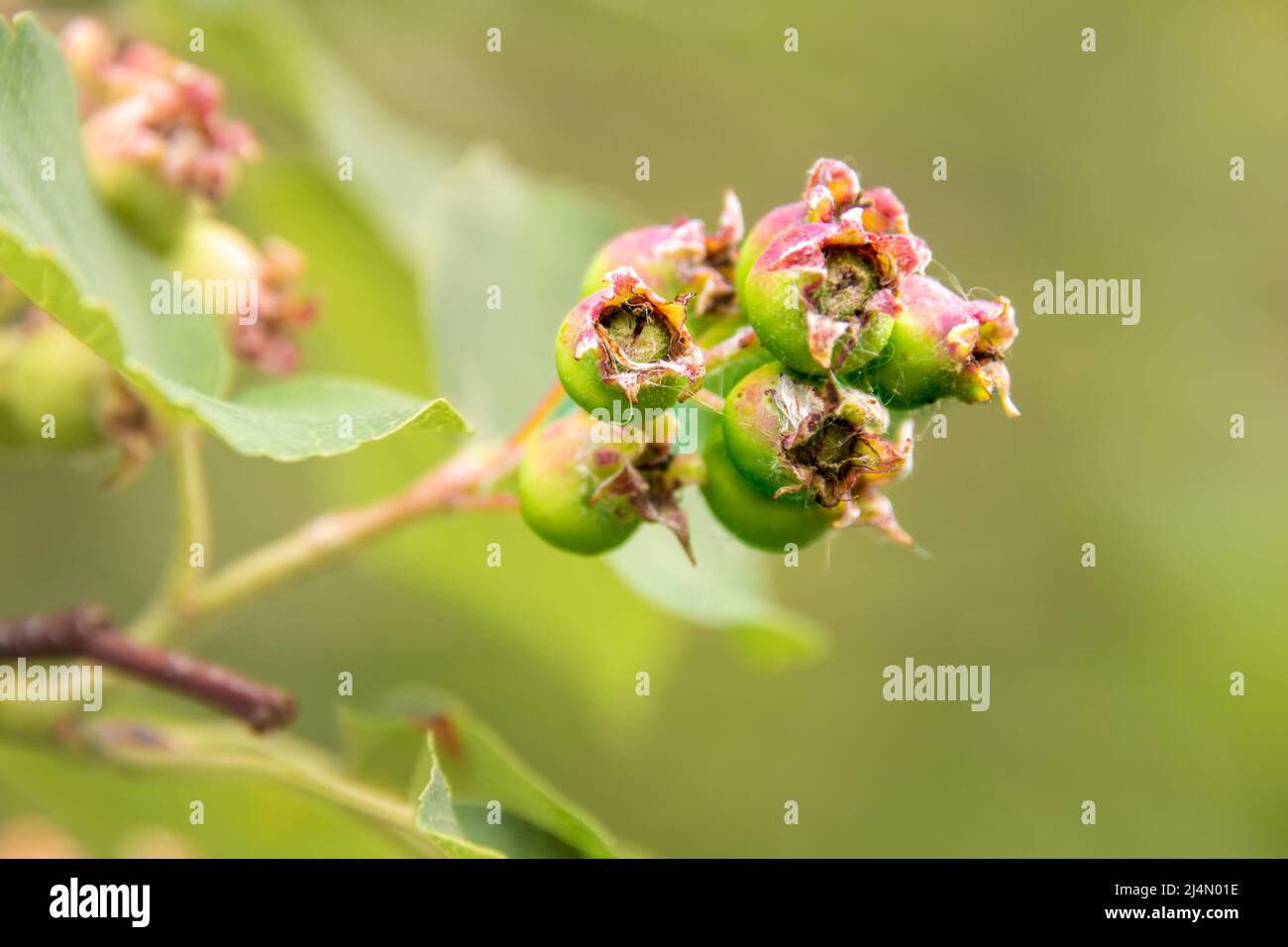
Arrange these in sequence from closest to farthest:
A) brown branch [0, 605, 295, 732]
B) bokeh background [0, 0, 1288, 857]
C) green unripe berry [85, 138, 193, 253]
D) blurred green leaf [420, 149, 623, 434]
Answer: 1. brown branch [0, 605, 295, 732]
2. green unripe berry [85, 138, 193, 253]
3. blurred green leaf [420, 149, 623, 434]
4. bokeh background [0, 0, 1288, 857]

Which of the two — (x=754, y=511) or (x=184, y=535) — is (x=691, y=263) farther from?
(x=184, y=535)

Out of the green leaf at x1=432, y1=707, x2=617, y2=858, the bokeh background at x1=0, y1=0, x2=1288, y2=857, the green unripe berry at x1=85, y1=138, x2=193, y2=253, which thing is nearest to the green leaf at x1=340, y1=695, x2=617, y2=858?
the green leaf at x1=432, y1=707, x2=617, y2=858

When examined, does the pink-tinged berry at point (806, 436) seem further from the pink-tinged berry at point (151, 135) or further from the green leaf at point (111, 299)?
the pink-tinged berry at point (151, 135)

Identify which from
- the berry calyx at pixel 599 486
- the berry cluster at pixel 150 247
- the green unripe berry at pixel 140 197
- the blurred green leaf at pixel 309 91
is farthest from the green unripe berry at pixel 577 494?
the blurred green leaf at pixel 309 91

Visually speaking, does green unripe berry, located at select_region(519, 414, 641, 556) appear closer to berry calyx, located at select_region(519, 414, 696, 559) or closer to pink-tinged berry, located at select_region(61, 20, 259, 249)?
berry calyx, located at select_region(519, 414, 696, 559)

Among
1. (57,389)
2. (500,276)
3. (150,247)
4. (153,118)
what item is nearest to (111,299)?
(57,389)

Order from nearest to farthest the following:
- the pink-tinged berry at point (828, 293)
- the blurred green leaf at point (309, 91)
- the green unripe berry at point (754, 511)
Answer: the pink-tinged berry at point (828, 293)
the green unripe berry at point (754, 511)
the blurred green leaf at point (309, 91)

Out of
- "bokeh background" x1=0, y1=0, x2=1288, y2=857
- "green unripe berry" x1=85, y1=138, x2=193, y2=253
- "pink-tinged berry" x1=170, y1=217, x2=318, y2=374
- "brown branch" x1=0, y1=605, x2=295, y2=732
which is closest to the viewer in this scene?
"brown branch" x1=0, y1=605, x2=295, y2=732

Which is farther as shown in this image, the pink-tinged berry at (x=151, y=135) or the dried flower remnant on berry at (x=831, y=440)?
the pink-tinged berry at (x=151, y=135)
